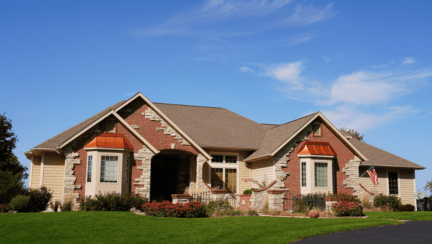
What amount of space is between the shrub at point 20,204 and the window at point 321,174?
683 inches

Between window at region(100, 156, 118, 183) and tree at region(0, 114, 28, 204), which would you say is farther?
tree at region(0, 114, 28, 204)

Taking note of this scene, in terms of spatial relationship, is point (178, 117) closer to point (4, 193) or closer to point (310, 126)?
point (310, 126)

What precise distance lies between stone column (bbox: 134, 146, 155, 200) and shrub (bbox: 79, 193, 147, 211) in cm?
112

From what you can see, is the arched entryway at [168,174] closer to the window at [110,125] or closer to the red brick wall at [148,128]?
the red brick wall at [148,128]

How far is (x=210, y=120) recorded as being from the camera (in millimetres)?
33625

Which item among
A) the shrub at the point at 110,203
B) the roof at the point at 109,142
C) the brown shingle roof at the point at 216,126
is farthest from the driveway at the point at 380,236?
the brown shingle roof at the point at 216,126

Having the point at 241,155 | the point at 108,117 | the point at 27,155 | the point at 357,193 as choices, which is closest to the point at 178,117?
the point at 241,155

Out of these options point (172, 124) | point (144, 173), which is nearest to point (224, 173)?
point (172, 124)

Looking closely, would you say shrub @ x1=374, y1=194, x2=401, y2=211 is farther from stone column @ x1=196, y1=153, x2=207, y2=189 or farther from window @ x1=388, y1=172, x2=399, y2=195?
stone column @ x1=196, y1=153, x2=207, y2=189

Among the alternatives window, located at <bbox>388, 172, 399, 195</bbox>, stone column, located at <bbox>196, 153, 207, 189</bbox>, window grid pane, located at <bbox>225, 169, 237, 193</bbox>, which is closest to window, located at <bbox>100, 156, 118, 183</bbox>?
stone column, located at <bbox>196, 153, 207, 189</bbox>

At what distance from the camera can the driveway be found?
13.1 meters

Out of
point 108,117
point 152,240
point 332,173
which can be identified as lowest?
point 152,240

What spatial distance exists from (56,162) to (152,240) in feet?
45.3

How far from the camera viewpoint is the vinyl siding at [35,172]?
25750mm
